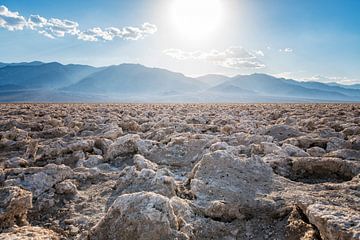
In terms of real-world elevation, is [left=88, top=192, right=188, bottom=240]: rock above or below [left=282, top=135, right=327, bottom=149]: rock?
below

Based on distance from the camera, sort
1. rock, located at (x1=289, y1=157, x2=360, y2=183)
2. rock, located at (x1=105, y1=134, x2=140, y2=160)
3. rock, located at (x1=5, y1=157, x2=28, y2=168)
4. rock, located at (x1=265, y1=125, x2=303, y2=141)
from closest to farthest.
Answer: rock, located at (x1=289, y1=157, x2=360, y2=183) < rock, located at (x1=5, y1=157, x2=28, y2=168) < rock, located at (x1=105, y1=134, x2=140, y2=160) < rock, located at (x1=265, y1=125, x2=303, y2=141)

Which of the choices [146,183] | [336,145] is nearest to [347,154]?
[336,145]

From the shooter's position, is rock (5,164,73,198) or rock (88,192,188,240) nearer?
rock (88,192,188,240)

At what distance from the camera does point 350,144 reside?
7.16 m

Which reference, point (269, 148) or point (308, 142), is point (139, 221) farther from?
point (308, 142)

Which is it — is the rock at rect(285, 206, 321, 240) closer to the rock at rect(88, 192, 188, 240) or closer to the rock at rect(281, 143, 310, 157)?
the rock at rect(88, 192, 188, 240)

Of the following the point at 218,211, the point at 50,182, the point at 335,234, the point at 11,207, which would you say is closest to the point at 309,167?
the point at 218,211

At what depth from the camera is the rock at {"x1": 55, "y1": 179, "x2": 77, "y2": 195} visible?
4.50 meters

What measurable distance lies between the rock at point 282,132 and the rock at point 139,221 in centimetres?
594

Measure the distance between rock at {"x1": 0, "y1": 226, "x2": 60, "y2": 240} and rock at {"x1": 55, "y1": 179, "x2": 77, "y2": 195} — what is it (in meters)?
1.14

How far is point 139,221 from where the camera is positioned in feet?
10.2

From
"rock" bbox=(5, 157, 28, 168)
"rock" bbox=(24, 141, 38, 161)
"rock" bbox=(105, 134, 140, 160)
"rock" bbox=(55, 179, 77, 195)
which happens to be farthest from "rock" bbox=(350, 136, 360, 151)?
"rock" bbox=(24, 141, 38, 161)

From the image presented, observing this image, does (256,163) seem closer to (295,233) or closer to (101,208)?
(295,233)

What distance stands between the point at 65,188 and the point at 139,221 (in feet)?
6.01
